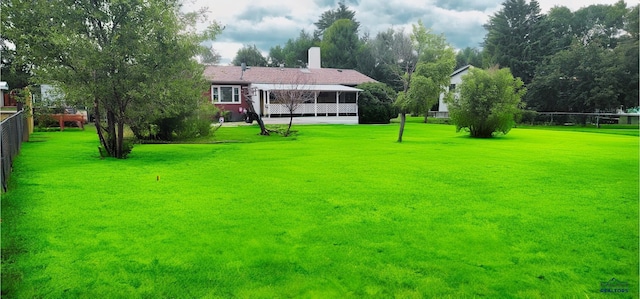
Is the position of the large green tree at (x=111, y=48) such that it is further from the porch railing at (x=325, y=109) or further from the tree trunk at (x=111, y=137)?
the porch railing at (x=325, y=109)

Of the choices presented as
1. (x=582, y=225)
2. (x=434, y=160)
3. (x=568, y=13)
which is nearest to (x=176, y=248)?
(x=582, y=225)

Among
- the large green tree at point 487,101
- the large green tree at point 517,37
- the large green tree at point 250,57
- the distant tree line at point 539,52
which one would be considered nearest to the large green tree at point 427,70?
the distant tree line at point 539,52

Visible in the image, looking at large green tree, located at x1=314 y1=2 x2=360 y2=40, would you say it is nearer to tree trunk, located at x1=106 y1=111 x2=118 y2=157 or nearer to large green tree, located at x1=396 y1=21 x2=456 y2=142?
large green tree, located at x1=396 y1=21 x2=456 y2=142

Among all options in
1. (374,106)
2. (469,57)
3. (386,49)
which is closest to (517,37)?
(386,49)

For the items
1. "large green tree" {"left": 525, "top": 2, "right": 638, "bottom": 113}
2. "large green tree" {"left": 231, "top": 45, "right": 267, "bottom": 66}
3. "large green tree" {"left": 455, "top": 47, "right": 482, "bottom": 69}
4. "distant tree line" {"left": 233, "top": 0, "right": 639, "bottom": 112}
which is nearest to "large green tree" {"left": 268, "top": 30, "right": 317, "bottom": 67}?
"distant tree line" {"left": 233, "top": 0, "right": 639, "bottom": 112}

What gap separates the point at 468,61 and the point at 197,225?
6109cm

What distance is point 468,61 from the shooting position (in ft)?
198

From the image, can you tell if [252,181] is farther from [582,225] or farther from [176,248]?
[582,225]

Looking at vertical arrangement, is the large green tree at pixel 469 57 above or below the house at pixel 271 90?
above

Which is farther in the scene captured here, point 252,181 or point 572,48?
point 572,48

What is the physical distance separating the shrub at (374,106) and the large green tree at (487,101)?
12.2 m

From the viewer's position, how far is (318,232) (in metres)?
4.62

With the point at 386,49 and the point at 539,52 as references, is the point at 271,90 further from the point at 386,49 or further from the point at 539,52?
the point at 539,52

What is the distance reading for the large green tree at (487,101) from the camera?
697 inches
